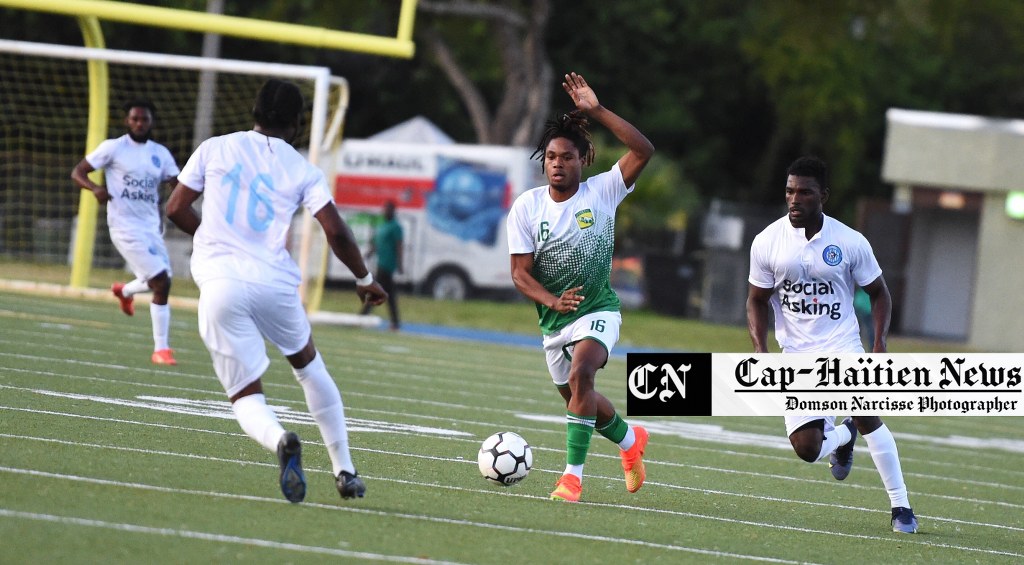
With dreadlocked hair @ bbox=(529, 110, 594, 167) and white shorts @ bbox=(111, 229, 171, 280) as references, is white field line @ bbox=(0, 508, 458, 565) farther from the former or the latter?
white shorts @ bbox=(111, 229, 171, 280)

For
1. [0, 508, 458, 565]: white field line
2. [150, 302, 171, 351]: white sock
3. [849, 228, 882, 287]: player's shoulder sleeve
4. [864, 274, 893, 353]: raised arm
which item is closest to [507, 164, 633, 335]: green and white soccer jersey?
[849, 228, 882, 287]: player's shoulder sleeve

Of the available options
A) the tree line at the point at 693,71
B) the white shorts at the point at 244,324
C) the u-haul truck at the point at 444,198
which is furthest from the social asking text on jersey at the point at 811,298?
the tree line at the point at 693,71

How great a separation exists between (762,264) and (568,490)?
1705mm

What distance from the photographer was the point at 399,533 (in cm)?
651

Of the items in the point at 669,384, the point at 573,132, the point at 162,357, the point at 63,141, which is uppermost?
the point at 63,141

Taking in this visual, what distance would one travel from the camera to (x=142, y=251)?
14.2 m

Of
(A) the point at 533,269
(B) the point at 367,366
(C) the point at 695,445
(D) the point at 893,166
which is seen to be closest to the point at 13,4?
(B) the point at 367,366

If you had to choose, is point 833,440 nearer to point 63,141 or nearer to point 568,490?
point 568,490

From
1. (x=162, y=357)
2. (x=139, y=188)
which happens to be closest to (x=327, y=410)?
(x=162, y=357)

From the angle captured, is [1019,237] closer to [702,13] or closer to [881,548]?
[702,13]

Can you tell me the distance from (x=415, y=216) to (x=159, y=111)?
5648 mm

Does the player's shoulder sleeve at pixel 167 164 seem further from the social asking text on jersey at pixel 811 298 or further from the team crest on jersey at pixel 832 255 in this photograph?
the team crest on jersey at pixel 832 255

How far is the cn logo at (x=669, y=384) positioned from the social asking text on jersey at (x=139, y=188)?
7.93 metres

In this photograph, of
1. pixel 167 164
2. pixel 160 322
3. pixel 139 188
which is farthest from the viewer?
pixel 139 188
